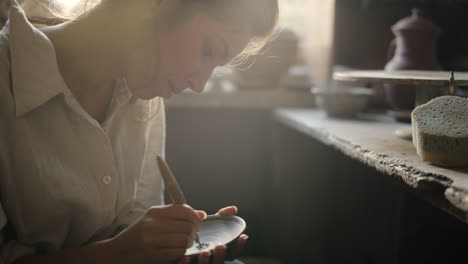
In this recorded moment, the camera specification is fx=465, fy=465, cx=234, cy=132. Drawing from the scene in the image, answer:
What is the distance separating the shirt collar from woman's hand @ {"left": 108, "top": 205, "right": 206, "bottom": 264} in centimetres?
33

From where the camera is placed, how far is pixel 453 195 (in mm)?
853

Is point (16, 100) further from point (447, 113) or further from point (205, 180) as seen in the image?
point (205, 180)

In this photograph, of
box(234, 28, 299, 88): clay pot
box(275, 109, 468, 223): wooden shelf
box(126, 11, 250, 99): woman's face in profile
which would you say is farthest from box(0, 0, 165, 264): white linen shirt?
box(234, 28, 299, 88): clay pot

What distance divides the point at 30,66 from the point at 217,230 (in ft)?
1.84

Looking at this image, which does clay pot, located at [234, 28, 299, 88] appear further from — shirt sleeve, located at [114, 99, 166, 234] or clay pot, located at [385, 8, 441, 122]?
shirt sleeve, located at [114, 99, 166, 234]

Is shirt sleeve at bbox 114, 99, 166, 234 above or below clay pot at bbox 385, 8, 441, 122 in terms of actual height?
below

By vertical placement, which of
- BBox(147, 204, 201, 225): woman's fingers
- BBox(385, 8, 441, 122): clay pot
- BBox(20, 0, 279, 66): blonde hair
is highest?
BBox(20, 0, 279, 66): blonde hair

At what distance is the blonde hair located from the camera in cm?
108

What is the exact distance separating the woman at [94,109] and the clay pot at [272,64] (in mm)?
1121

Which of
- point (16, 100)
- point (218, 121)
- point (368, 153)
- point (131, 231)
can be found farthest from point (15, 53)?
point (218, 121)

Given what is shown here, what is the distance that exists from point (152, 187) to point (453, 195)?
0.92m

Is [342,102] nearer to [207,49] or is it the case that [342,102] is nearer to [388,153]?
[388,153]

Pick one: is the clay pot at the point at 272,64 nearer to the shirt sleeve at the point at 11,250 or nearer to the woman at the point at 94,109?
the woman at the point at 94,109

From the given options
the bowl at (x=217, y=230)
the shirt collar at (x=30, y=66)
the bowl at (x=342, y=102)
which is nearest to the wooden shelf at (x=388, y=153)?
the bowl at (x=342, y=102)
